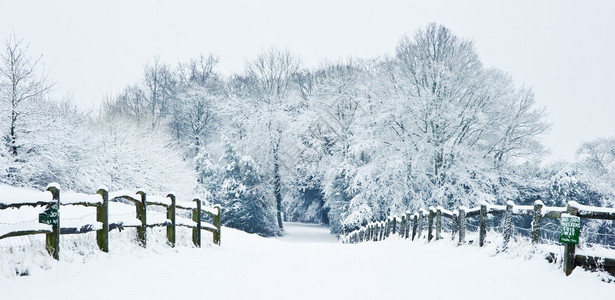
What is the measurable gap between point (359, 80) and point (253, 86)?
11.9m

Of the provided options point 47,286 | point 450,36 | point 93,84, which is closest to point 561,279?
point 47,286

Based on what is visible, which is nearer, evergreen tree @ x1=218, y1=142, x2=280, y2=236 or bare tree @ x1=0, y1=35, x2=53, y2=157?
bare tree @ x1=0, y1=35, x2=53, y2=157

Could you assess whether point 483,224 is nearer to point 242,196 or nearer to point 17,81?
point 17,81

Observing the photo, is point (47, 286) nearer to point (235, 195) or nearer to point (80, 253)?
point (80, 253)

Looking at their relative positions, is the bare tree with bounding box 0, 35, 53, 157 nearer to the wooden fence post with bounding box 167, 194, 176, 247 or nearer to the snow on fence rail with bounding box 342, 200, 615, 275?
the wooden fence post with bounding box 167, 194, 176, 247

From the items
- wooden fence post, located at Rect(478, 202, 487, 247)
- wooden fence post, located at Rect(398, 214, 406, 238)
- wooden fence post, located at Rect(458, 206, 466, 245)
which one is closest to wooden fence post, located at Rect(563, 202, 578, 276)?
wooden fence post, located at Rect(478, 202, 487, 247)

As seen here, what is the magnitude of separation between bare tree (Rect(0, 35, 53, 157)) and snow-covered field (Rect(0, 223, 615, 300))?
16406 mm

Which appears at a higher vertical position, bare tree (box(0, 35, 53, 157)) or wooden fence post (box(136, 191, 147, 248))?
bare tree (box(0, 35, 53, 157))

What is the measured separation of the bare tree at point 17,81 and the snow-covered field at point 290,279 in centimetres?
1641

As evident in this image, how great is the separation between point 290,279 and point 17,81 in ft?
70.6

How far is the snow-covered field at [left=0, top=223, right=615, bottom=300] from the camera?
6.07 m

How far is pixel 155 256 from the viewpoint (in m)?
9.47

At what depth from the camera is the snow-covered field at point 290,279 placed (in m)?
6.07

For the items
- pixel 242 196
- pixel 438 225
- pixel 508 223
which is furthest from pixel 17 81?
pixel 508 223
